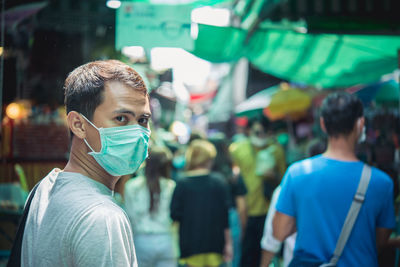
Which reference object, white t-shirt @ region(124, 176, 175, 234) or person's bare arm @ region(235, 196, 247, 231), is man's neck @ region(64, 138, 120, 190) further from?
person's bare arm @ region(235, 196, 247, 231)

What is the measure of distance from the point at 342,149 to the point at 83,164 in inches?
66.7

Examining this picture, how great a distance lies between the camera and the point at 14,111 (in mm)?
3432

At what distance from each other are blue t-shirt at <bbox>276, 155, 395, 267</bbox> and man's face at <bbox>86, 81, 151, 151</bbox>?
1356 mm

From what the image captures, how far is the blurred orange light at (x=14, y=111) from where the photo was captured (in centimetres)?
331

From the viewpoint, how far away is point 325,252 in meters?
2.39

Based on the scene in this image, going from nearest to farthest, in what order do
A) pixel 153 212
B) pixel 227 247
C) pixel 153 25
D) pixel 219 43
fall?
1. pixel 153 25
2. pixel 153 212
3. pixel 219 43
4. pixel 227 247

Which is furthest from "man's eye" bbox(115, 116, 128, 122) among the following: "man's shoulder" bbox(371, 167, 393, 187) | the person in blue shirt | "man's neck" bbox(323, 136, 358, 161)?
"man's shoulder" bbox(371, 167, 393, 187)


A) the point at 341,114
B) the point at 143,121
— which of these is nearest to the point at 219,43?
the point at 341,114

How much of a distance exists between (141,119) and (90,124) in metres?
0.21

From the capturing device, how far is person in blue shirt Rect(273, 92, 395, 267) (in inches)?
93.4

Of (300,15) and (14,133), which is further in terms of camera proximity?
(300,15)

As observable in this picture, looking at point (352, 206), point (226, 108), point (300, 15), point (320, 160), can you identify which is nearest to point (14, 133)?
point (320, 160)

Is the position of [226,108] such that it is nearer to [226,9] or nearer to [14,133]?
[226,9]

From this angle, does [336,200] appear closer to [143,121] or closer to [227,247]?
[143,121]
